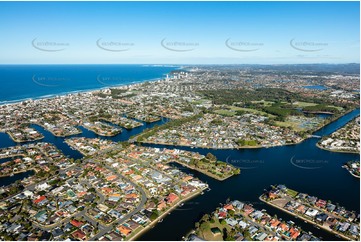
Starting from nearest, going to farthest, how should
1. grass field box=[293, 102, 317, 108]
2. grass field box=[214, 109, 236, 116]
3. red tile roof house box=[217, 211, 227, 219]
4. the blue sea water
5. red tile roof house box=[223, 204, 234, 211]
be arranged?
1. red tile roof house box=[217, 211, 227, 219]
2. red tile roof house box=[223, 204, 234, 211]
3. grass field box=[214, 109, 236, 116]
4. grass field box=[293, 102, 317, 108]
5. the blue sea water

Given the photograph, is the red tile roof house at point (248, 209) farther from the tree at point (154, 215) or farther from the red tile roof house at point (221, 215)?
the tree at point (154, 215)

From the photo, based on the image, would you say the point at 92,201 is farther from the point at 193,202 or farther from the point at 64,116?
the point at 64,116

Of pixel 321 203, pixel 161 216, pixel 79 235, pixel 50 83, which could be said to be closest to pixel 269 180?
pixel 321 203

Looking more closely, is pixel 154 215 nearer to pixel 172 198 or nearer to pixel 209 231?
pixel 172 198

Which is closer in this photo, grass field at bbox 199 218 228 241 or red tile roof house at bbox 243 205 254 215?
grass field at bbox 199 218 228 241

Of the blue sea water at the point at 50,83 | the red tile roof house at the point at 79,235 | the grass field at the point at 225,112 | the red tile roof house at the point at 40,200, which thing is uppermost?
the blue sea water at the point at 50,83

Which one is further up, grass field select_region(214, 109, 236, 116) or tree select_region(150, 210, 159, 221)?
grass field select_region(214, 109, 236, 116)

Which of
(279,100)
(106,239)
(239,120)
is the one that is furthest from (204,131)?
(279,100)

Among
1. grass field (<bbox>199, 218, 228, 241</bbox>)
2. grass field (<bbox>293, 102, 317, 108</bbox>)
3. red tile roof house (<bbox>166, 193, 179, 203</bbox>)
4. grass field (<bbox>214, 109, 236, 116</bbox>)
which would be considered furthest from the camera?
grass field (<bbox>293, 102, 317, 108</bbox>)

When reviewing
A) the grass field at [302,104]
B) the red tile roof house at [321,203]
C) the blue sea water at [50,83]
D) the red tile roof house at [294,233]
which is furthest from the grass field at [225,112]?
the blue sea water at [50,83]

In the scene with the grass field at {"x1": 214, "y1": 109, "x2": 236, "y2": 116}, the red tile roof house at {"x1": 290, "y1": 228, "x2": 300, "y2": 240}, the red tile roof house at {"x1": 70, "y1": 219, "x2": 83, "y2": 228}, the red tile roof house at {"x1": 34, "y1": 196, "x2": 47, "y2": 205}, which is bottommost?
the red tile roof house at {"x1": 290, "y1": 228, "x2": 300, "y2": 240}

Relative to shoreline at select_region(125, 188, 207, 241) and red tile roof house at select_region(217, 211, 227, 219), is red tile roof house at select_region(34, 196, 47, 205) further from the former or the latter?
red tile roof house at select_region(217, 211, 227, 219)

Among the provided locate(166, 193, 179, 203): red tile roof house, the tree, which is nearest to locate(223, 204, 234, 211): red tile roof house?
locate(166, 193, 179, 203): red tile roof house
